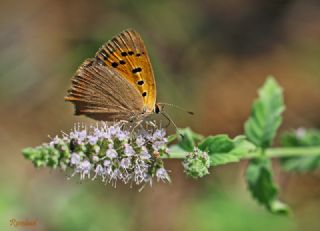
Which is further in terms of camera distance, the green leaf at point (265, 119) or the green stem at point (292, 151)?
the green stem at point (292, 151)

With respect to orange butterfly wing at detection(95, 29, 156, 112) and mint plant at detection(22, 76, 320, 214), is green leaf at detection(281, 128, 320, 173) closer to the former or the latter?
mint plant at detection(22, 76, 320, 214)

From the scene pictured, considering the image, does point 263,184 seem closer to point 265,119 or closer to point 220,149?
point 265,119

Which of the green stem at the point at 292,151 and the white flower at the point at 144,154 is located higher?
the green stem at the point at 292,151

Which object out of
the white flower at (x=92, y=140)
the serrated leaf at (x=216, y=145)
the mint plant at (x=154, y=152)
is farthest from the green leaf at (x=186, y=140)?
the white flower at (x=92, y=140)

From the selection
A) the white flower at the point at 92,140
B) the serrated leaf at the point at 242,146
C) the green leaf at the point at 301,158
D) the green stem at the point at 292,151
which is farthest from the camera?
the green leaf at the point at 301,158

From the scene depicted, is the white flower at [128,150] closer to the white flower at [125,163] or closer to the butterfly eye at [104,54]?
the white flower at [125,163]

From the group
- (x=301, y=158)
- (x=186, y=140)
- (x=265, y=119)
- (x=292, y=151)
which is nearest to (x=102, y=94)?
(x=186, y=140)

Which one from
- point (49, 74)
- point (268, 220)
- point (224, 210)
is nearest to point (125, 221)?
point (224, 210)
